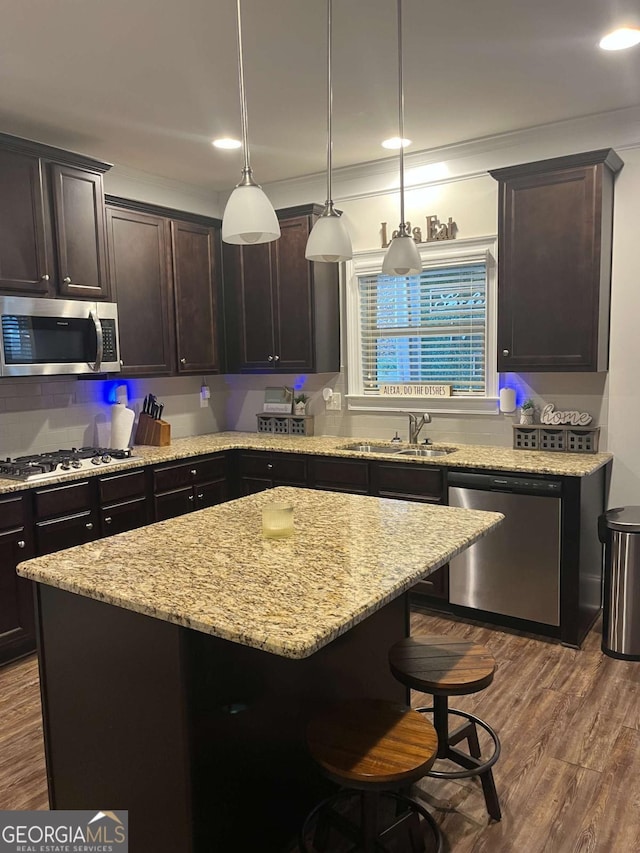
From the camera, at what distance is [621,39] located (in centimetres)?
266

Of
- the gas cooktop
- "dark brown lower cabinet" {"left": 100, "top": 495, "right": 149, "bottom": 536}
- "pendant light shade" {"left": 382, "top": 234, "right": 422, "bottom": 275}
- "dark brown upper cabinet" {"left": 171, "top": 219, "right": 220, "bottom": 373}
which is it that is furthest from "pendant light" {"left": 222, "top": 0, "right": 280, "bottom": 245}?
"dark brown upper cabinet" {"left": 171, "top": 219, "right": 220, "bottom": 373}

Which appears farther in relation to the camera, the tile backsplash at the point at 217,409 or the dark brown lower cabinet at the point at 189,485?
the dark brown lower cabinet at the point at 189,485

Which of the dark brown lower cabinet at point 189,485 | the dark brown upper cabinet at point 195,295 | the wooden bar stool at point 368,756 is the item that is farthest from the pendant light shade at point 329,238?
the dark brown upper cabinet at point 195,295

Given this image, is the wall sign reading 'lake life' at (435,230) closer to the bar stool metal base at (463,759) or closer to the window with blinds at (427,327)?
the window with blinds at (427,327)

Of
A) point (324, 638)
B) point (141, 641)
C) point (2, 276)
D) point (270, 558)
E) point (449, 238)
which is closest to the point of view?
point (324, 638)

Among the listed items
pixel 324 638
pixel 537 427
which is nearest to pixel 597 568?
pixel 537 427

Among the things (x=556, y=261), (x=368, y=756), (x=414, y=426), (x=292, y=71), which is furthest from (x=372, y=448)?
(x=368, y=756)

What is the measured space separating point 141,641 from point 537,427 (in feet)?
9.32

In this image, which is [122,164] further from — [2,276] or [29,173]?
[2,276]

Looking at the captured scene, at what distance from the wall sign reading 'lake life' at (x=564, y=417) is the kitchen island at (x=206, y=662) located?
1.87 m

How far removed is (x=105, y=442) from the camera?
443 centimetres

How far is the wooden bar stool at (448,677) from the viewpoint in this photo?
1.96 meters

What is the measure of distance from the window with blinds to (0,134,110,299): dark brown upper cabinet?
1836 mm

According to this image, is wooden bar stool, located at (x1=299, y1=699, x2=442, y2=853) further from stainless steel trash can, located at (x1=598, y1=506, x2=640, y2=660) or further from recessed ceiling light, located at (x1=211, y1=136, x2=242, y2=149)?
recessed ceiling light, located at (x1=211, y1=136, x2=242, y2=149)
